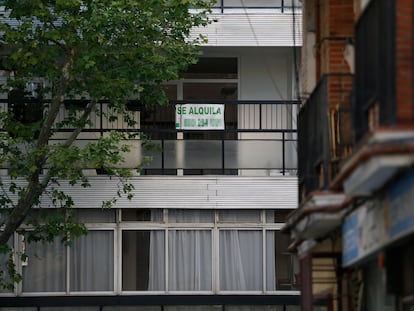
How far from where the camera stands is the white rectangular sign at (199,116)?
2702 centimetres

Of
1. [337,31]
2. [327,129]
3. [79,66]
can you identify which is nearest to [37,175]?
[79,66]

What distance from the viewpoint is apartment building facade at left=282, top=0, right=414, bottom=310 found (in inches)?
394

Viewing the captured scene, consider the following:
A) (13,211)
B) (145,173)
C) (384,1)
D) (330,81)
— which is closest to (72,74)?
(13,211)

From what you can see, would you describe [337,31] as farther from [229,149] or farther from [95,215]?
[95,215]

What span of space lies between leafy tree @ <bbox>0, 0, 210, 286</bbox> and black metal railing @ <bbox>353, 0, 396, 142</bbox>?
1107cm

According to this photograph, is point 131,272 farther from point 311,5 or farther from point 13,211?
point 311,5

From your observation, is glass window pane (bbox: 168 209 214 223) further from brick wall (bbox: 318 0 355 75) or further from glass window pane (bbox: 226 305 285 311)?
brick wall (bbox: 318 0 355 75)

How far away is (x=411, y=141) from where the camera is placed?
958cm

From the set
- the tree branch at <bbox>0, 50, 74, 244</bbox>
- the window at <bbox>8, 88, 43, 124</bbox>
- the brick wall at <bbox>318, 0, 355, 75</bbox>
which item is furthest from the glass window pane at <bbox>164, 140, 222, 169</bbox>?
the brick wall at <bbox>318, 0, 355, 75</bbox>

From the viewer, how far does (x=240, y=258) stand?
27266 millimetres

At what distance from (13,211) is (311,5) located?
8380mm

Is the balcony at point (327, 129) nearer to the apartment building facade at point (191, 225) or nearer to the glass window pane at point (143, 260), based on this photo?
the apartment building facade at point (191, 225)

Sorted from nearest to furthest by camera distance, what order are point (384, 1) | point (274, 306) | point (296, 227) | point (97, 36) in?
point (384, 1), point (296, 227), point (97, 36), point (274, 306)

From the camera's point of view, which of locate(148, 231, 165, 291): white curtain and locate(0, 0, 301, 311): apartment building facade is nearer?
locate(0, 0, 301, 311): apartment building facade
